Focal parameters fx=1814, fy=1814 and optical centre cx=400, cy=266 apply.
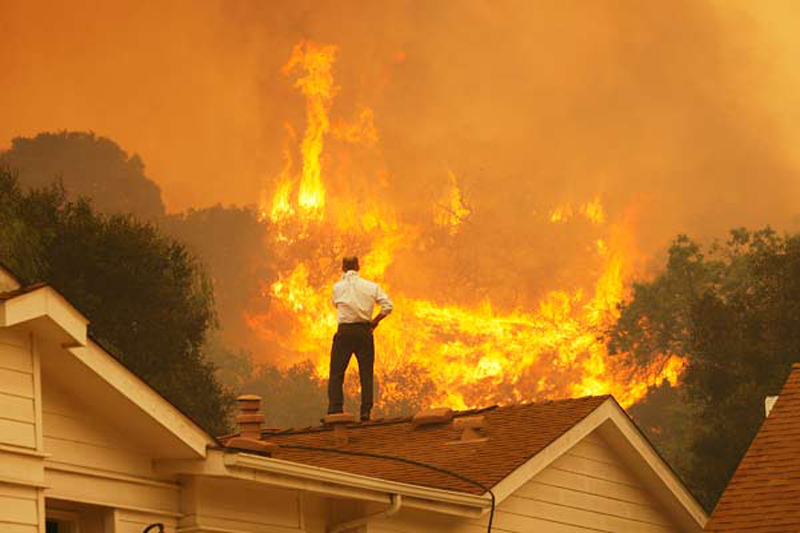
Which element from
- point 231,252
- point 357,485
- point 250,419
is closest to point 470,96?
point 231,252

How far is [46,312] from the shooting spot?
13.5 m

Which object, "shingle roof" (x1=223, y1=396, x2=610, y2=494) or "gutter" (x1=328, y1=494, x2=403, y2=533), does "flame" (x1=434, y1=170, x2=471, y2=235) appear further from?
"gutter" (x1=328, y1=494, x2=403, y2=533)

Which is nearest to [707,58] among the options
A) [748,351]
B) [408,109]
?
[408,109]

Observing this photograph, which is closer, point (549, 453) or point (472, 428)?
point (549, 453)

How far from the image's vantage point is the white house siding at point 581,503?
19062mm

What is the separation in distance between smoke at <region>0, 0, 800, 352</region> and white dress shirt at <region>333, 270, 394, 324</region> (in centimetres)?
9452

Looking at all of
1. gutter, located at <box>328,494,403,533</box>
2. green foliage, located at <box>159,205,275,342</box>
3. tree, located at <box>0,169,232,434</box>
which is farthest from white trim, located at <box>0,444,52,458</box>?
green foliage, located at <box>159,205,275,342</box>

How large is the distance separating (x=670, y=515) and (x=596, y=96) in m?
111

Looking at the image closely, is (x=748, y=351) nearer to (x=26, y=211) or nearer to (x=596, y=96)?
(x=26, y=211)

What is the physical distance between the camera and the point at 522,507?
63.3 ft

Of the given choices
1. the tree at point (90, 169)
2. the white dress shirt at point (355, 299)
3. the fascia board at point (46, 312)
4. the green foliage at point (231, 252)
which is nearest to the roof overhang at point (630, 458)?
the white dress shirt at point (355, 299)

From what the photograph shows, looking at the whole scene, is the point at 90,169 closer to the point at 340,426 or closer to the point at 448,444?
the point at 340,426

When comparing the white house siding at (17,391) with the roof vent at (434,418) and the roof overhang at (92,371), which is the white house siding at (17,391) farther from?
the roof vent at (434,418)

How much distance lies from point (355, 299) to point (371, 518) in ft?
20.0
